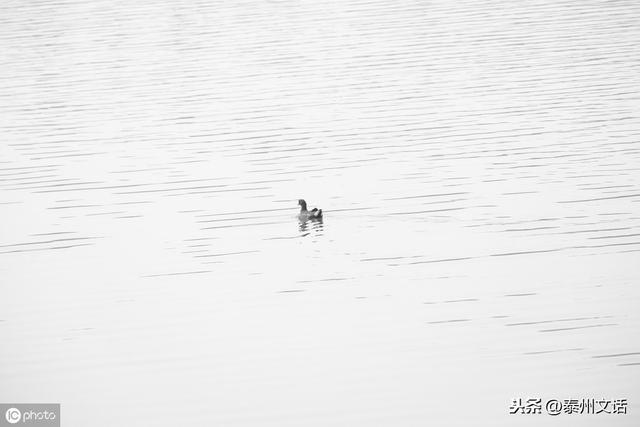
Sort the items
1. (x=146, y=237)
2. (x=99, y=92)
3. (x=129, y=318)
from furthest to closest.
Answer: (x=99, y=92)
(x=146, y=237)
(x=129, y=318)

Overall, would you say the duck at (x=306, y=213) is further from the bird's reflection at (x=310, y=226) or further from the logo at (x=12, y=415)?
the logo at (x=12, y=415)

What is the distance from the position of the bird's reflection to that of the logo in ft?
29.9

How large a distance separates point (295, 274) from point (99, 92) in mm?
24205

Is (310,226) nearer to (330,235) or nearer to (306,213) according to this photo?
(306,213)

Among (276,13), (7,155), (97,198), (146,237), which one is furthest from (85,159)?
(276,13)

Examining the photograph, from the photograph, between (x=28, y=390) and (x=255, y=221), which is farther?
(x=255, y=221)

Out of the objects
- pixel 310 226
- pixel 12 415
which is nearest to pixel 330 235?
pixel 310 226

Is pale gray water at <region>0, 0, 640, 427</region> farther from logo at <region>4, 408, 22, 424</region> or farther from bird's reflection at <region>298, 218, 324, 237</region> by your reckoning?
logo at <region>4, 408, 22, 424</region>

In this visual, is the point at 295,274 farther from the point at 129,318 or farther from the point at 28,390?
the point at 28,390

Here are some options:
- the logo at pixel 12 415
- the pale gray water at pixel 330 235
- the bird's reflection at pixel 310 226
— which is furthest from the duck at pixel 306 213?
the logo at pixel 12 415

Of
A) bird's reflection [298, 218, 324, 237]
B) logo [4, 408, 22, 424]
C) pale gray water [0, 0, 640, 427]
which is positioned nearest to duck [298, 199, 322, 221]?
bird's reflection [298, 218, 324, 237]

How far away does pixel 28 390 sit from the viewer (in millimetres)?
16516

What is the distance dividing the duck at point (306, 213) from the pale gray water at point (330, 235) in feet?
1.16

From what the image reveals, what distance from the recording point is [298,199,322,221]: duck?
77.7 ft
